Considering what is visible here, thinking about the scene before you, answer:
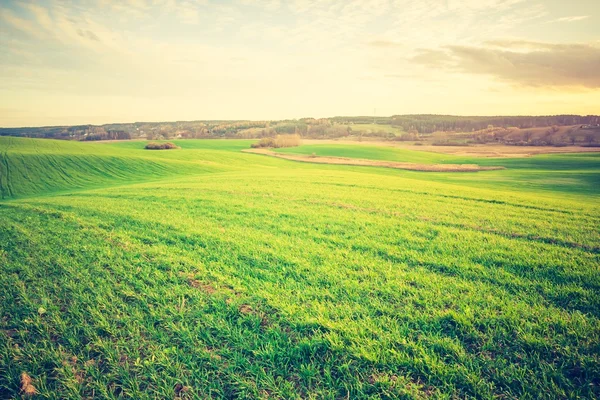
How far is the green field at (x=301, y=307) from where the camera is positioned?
3.43 metres

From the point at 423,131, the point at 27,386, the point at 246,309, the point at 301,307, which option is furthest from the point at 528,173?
the point at 423,131

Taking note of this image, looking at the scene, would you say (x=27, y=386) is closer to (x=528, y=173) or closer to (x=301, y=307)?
(x=301, y=307)

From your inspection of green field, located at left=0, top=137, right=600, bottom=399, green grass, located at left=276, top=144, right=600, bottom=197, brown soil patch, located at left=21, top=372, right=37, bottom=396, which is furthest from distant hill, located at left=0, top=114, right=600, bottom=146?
brown soil patch, located at left=21, top=372, right=37, bottom=396

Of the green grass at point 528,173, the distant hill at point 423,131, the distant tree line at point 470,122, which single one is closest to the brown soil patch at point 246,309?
the green grass at point 528,173

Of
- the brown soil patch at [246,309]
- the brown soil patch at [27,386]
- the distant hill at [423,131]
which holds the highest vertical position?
the distant hill at [423,131]

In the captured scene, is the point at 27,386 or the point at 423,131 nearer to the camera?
the point at 27,386

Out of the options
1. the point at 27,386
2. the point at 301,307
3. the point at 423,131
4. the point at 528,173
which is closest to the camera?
the point at 27,386

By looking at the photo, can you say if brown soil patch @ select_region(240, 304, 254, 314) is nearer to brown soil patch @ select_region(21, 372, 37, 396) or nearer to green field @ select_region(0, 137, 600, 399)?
green field @ select_region(0, 137, 600, 399)

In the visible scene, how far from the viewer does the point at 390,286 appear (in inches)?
211

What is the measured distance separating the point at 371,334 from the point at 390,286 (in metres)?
1.49

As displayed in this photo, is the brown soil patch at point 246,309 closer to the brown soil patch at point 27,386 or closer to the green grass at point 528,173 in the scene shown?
the brown soil patch at point 27,386

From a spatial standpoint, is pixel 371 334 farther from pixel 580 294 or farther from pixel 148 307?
pixel 580 294

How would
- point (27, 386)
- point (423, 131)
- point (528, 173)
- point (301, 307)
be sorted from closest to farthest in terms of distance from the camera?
point (27, 386) < point (301, 307) < point (528, 173) < point (423, 131)

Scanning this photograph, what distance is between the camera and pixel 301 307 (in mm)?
4719
